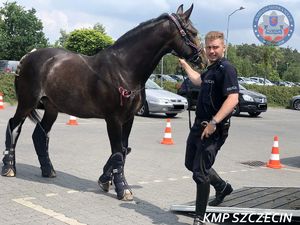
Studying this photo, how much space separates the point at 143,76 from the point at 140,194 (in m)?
1.62

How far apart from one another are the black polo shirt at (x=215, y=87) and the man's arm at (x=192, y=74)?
0.38 metres

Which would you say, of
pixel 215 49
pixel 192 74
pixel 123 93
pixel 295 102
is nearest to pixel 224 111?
pixel 215 49

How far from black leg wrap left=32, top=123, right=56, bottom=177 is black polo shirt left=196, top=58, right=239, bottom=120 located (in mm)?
3081

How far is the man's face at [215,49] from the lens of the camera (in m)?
4.47

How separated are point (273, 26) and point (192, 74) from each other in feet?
89.9

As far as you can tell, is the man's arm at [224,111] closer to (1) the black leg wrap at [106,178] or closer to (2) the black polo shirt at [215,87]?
(2) the black polo shirt at [215,87]

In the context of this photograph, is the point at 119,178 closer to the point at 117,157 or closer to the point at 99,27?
the point at 117,157

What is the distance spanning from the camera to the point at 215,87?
14.7 feet

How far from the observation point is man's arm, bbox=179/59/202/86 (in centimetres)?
499

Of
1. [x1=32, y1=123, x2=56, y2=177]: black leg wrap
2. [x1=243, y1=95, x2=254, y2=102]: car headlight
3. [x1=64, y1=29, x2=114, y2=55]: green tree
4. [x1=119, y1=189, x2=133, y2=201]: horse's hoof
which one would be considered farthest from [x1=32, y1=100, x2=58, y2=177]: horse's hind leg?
[x1=64, y1=29, x2=114, y2=55]: green tree

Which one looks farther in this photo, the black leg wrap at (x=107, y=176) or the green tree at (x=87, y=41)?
the green tree at (x=87, y=41)

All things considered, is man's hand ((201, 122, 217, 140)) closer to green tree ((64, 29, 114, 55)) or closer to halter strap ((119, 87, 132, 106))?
halter strap ((119, 87, 132, 106))

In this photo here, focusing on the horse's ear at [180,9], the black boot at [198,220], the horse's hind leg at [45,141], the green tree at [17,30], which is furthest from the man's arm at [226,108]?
the green tree at [17,30]

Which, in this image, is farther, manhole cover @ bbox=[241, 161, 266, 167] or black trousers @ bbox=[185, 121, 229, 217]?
manhole cover @ bbox=[241, 161, 266, 167]
